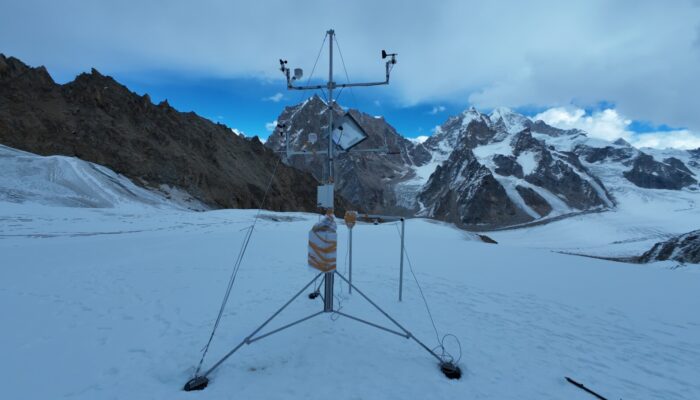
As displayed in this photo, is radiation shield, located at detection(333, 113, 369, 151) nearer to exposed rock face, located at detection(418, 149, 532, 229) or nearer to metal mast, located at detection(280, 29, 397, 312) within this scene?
metal mast, located at detection(280, 29, 397, 312)

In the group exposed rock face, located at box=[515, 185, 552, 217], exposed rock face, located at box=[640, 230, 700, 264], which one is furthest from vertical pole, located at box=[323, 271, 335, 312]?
exposed rock face, located at box=[515, 185, 552, 217]

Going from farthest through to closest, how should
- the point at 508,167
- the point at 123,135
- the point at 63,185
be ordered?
1. the point at 508,167
2. the point at 123,135
3. the point at 63,185

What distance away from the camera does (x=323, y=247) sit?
500 cm

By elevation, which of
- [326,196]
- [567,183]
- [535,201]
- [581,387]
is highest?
[567,183]

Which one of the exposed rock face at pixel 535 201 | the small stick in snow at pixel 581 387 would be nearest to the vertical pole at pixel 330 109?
the small stick in snow at pixel 581 387

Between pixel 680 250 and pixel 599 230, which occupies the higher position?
pixel 680 250

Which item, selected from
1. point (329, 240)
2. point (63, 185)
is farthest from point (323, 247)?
point (63, 185)

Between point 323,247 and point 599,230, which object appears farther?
point 599,230

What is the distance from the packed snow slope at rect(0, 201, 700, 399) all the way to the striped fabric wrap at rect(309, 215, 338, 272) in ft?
4.15

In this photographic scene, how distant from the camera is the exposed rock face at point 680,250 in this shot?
96.1 feet

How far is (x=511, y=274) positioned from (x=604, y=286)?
2403 millimetres

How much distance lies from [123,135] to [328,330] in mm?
56121

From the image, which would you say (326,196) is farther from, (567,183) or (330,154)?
(567,183)

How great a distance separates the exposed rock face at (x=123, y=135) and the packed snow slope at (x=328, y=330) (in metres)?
38.3
